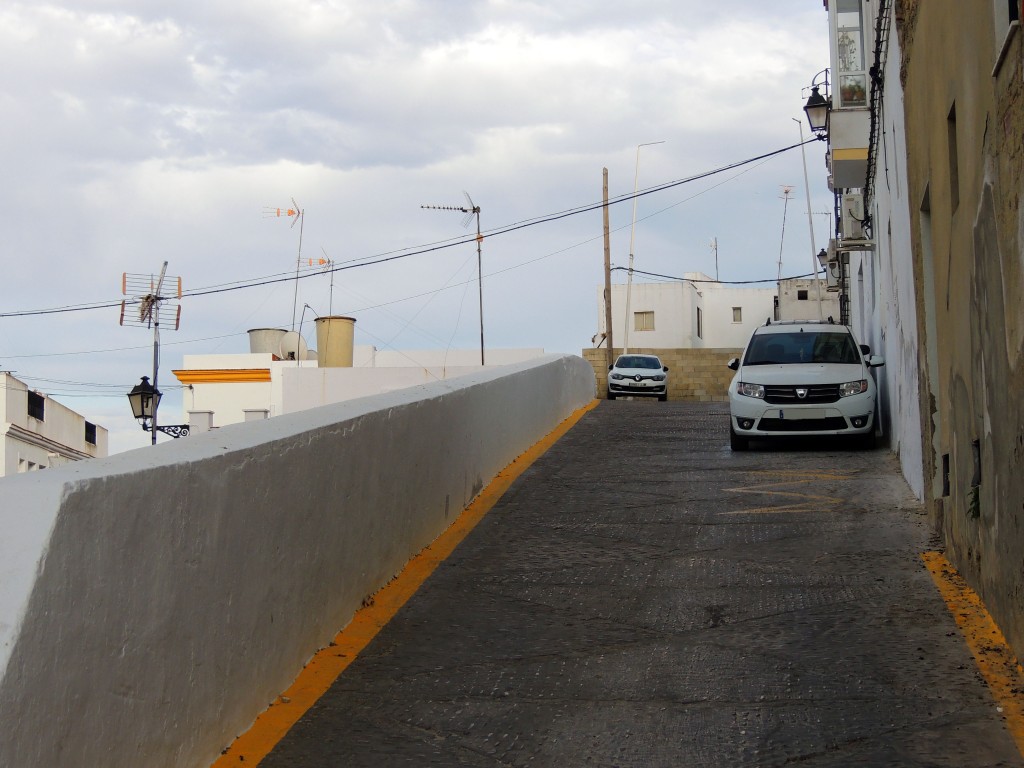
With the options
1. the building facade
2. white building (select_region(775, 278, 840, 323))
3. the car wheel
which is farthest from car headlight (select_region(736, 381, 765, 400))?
white building (select_region(775, 278, 840, 323))

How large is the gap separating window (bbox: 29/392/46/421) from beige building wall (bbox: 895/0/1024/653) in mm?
35546

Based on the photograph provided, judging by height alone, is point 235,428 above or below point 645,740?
above

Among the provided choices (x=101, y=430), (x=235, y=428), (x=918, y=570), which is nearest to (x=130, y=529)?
(x=235, y=428)

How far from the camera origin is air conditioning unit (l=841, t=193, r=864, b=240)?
19.4m

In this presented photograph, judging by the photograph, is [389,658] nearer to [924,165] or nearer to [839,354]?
[924,165]

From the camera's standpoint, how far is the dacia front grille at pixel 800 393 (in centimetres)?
1443

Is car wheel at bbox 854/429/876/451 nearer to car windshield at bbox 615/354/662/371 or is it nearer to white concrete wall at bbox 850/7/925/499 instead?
white concrete wall at bbox 850/7/925/499

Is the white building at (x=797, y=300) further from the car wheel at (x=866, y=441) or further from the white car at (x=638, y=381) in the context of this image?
the car wheel at (x=866, y=441)

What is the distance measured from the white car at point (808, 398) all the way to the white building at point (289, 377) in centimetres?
1954

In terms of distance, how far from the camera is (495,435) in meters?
12.7

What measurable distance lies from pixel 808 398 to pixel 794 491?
332cm

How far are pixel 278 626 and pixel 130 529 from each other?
1.83m

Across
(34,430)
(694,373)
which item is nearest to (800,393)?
(694,373)

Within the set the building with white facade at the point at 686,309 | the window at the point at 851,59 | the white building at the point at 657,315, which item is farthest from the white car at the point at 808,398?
the white building at the point at 657,315
